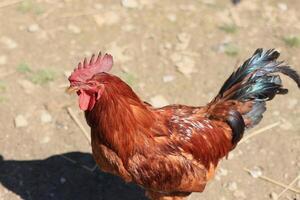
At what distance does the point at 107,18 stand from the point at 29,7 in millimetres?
818

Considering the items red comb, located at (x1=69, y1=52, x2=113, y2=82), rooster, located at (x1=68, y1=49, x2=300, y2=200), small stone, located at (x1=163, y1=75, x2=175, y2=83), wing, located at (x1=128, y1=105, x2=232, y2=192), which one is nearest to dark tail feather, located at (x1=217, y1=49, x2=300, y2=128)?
rooster, located at (x1=68, y1=49, x2=300, y2=200)

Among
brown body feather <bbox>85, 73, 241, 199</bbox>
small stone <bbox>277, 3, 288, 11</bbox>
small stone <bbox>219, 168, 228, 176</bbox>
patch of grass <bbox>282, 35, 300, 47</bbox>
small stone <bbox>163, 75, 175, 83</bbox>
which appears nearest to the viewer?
brown body feather <bbox>85, 73, 241, 199</bbox>

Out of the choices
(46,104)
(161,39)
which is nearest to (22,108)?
(46,104)

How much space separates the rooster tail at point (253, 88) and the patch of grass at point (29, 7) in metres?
2.59

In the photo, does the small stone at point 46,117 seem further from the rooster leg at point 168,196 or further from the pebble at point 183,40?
the pebble at point 183,40

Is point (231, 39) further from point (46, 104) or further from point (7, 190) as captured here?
point (7, 190)

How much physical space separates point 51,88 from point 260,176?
6.64 ft

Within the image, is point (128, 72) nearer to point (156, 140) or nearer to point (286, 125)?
point (286, 125)

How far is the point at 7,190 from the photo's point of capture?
445 cm

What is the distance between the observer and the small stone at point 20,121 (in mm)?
4871

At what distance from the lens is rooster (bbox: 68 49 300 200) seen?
3619mm

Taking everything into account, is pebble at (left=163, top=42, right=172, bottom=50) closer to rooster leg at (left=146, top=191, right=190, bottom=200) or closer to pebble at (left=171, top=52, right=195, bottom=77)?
pebble at (left=171, top=52, right=195, bottom=77)

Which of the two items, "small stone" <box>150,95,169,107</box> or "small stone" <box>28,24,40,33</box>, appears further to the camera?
"small stone" <box>28,24,40,33</box>

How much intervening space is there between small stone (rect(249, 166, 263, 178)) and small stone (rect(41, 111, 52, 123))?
1.78m
